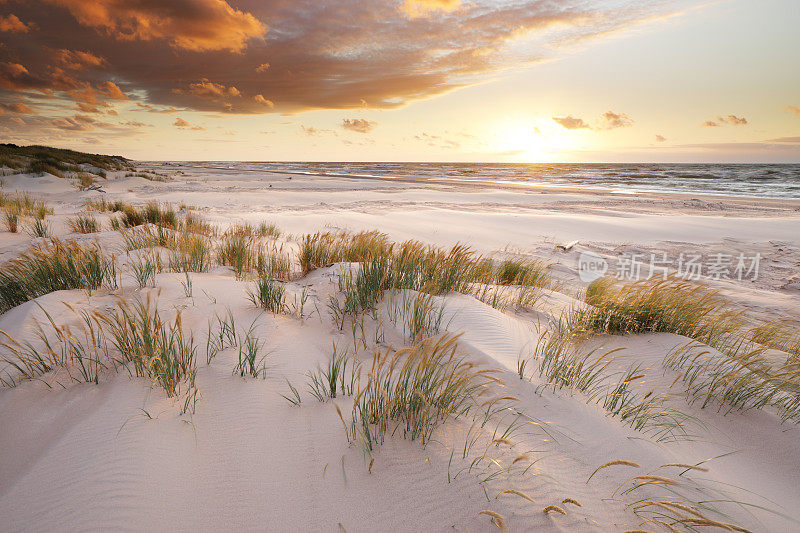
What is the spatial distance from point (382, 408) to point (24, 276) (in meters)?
4.07

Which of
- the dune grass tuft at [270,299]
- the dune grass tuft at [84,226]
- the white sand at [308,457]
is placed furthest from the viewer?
the dune grass tuft at [84,226]

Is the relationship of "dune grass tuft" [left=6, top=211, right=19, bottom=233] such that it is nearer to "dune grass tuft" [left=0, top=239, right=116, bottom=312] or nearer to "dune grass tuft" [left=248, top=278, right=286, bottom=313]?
"dune grass tuft" [left=0, top=239, right=116, bottom=312]

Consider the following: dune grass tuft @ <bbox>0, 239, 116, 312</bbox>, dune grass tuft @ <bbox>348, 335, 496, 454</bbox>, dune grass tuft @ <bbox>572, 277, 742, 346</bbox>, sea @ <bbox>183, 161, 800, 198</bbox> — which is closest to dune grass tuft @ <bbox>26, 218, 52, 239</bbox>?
dune grass tuft @ <bbox>0, 239, 116, 312</bbox>

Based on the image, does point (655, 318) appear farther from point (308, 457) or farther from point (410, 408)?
point (308, 457)

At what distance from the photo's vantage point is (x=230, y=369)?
2357 millimetres

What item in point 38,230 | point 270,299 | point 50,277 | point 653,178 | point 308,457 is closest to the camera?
point 308,457

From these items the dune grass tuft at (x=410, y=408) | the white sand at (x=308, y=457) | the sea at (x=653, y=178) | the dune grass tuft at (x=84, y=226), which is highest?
the sea at (x=653, y=178)

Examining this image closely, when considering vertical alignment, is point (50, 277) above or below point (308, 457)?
above

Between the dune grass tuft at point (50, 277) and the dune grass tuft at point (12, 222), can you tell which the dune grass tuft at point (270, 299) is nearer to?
the dune grass tuft at point (50, 277)

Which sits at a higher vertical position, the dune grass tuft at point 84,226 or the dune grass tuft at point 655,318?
the dune grass tuft at point 84,226

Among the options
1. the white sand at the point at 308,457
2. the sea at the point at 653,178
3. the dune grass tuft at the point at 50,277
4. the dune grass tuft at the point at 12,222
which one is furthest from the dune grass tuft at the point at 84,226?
the sea at the point at 653,178

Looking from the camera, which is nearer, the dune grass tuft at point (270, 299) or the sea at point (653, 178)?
the dune grass tuft at point (270, 299)

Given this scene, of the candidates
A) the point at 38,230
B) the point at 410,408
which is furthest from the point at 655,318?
the point at 38,230

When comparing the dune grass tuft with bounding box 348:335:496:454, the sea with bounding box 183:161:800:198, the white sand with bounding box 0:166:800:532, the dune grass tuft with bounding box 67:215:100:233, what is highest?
the sea with bounding box 183:161:800:198
